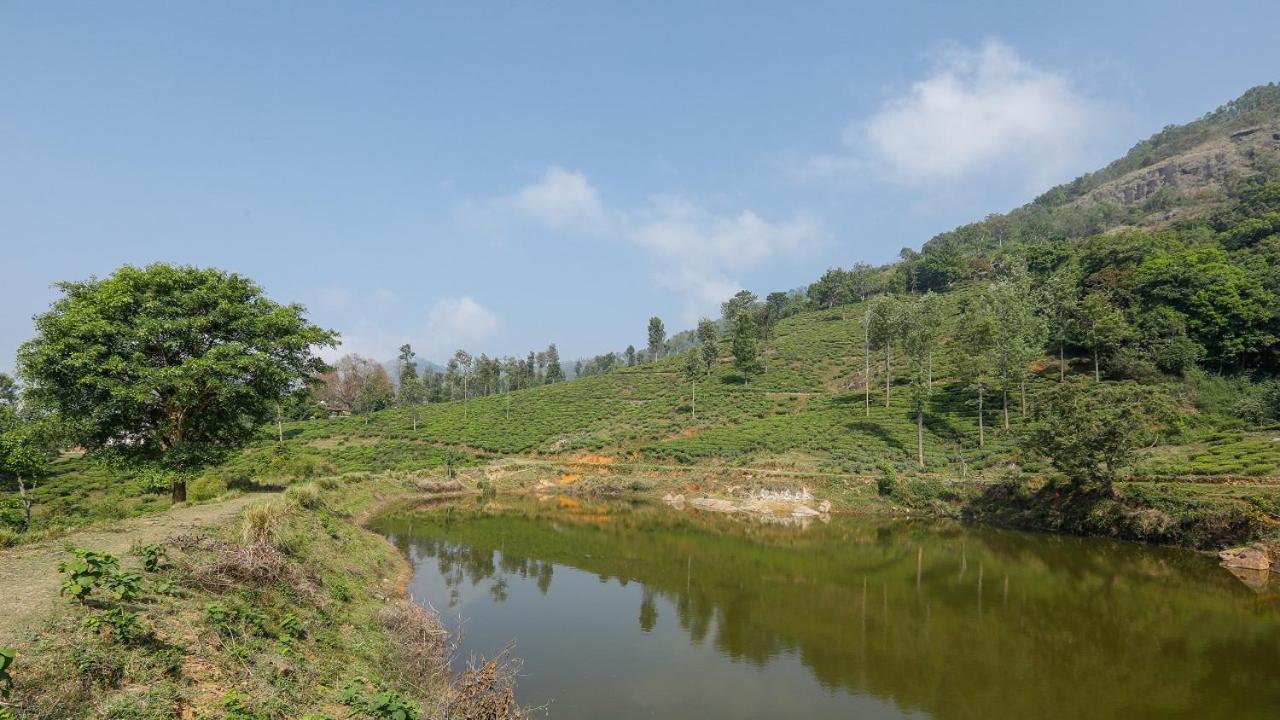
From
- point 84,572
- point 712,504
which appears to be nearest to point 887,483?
point 712,504

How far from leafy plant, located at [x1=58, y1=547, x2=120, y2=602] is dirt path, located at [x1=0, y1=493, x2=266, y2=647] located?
372mm

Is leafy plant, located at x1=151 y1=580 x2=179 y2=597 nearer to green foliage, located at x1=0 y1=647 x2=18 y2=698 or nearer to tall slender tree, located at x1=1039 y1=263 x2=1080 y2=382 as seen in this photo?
green foliage, located at x1=0 y1=647 x2=18 y2=698

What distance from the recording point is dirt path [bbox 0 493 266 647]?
8273 mm

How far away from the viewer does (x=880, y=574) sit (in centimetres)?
2464

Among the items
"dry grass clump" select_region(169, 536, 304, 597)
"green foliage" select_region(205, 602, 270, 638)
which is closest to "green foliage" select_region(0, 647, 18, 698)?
"green foliage" select_region(205, 602, 270, 638)

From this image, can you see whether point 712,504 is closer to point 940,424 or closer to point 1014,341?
point 940,424

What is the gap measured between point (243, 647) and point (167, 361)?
16.3 meters

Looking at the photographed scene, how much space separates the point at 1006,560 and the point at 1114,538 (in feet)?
27.8

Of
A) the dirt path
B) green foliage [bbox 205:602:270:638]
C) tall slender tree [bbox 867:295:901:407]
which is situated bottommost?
green foliage [bbox 205:602:270:638]

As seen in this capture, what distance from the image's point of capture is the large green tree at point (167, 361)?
1914 cm

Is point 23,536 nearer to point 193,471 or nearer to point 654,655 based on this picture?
point 193,471

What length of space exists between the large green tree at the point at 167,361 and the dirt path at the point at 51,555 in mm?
4752

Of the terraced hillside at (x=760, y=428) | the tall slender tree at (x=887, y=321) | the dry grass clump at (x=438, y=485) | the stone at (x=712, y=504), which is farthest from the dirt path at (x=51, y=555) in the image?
the tall slender tree at (x=887, y=321)

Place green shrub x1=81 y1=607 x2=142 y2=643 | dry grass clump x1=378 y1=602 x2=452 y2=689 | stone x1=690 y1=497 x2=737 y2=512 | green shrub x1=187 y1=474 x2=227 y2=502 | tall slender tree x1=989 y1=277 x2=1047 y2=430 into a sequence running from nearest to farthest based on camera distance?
green shrub x1=81 y1=607 x2=142 y2=643 < dry grass clump x1=378 y1=602 x2=452 y2=689 < green shrub x1=187 y1=474 x2=227 y2=502 < stone x1=690 y1=497 x2=737 y2=512 < tall slender tree x1=989 y1=277 x2=1047 y2=430
